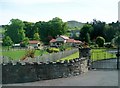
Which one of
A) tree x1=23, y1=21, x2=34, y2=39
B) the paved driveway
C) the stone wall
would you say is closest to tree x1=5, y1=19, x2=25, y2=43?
tree x1=23, y1=21, x2=34, y2=39

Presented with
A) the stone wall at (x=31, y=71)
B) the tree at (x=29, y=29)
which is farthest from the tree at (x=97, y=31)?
the stone wall at (x=31, y=71)

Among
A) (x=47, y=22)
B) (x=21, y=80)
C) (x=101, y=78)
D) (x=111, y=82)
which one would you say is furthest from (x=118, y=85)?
(x=47, y=22)

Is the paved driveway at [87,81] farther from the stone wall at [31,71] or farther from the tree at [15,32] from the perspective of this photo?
the tree at [15,32]

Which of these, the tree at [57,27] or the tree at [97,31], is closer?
the tree at [97,31]

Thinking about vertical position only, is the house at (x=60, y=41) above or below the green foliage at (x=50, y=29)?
below

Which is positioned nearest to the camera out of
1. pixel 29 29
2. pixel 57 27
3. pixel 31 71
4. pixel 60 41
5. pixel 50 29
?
pixel 31 71

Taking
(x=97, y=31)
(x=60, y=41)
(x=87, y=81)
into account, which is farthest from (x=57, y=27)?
(x=87, y=81)

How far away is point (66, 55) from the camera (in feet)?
135

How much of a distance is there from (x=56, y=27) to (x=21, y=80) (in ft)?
298

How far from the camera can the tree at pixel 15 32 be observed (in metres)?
99.2

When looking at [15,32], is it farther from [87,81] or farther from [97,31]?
[87,81]

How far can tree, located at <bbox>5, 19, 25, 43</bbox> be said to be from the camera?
99188mm

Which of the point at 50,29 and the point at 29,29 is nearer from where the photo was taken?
the point at 50,29

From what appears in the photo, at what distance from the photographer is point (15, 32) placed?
10138 centimetres
